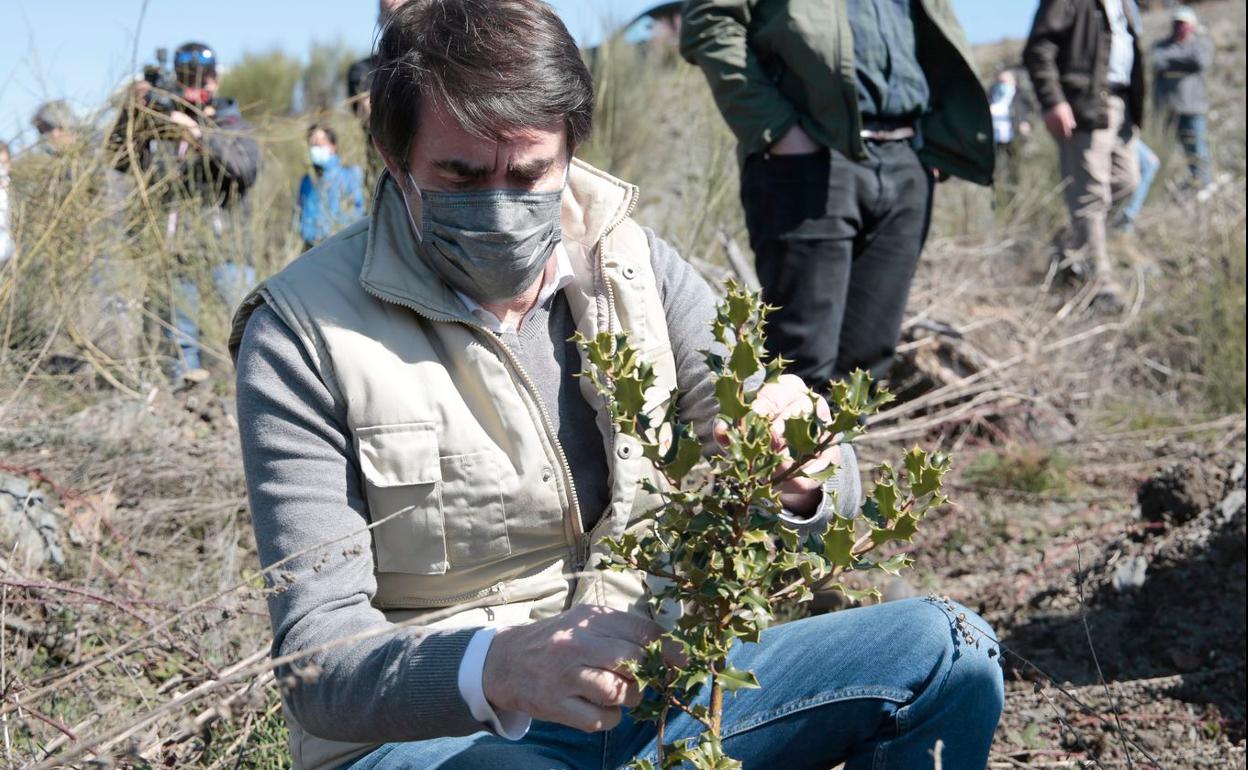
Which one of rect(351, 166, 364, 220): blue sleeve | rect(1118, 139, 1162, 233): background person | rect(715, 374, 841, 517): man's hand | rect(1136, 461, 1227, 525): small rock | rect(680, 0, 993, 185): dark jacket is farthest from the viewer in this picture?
rect(1118, 139, 1162, 233): background person

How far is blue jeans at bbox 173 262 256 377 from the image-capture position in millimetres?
4789

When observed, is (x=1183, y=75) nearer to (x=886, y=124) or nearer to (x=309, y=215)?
(x=309, y=215)

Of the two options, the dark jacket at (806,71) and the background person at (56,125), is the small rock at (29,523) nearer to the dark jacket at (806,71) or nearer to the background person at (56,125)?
the background person at (56,125)

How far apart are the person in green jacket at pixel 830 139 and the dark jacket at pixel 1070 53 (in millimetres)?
2395

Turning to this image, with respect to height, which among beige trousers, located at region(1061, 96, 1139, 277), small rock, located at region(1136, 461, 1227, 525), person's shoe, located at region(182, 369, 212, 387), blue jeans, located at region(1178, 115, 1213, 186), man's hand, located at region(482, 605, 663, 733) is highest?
man's hand, located at region(482, 605, 663, 733)

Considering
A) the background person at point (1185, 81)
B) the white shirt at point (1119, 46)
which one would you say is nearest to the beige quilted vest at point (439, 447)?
the white shirt at point (1119, 46)

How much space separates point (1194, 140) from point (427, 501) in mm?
9377

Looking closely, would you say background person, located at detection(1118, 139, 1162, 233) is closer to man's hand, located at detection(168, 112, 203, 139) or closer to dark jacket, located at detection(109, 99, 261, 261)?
dark jacket, located at detection(109, 99, 261, 261)

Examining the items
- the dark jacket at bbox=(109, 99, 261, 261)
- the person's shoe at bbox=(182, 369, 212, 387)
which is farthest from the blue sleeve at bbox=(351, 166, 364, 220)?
Answer: the person's shoe at bbox=(182, 369, 212, 387)

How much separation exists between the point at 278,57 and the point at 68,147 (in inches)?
573

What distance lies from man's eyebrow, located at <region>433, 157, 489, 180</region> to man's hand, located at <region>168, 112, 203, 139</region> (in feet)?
9.92

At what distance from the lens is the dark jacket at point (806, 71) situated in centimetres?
301

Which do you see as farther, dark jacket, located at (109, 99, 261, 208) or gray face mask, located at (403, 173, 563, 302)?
dark jacket, located at (109, 99, 261, 208)

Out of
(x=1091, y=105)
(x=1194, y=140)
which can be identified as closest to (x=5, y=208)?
(x=1091, y=105)
